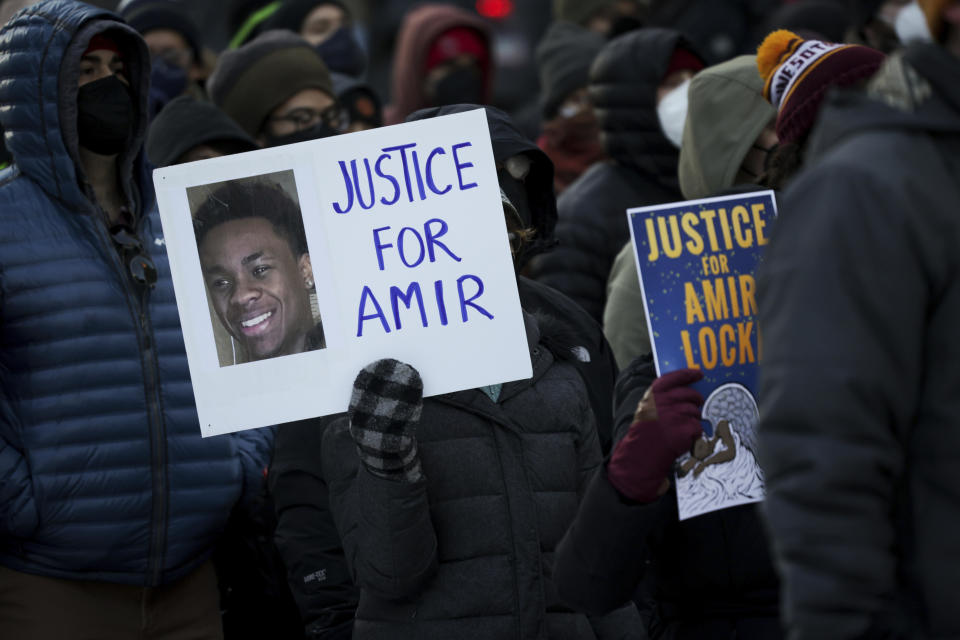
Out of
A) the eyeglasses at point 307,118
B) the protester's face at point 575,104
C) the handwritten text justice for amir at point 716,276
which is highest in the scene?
the eyeglasses at point 307,118

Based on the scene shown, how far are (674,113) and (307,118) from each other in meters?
1.45

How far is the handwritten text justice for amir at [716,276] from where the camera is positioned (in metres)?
2.57

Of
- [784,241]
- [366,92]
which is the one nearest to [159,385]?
[784,241]

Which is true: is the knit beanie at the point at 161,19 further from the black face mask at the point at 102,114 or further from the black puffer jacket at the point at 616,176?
the black face mask at the point at 102,114

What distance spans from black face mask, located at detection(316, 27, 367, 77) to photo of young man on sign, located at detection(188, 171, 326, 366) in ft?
13.2

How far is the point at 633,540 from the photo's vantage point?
98.7 inches

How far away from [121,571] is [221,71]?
2.55m

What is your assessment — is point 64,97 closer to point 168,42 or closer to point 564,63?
point 168,42

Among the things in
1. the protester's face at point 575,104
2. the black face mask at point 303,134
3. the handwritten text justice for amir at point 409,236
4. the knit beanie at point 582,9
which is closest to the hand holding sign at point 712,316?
the handwritten text justice for amir at point 409,236

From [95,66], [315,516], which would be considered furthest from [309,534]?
[95,66]

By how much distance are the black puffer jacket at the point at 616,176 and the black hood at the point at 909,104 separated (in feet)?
9.29

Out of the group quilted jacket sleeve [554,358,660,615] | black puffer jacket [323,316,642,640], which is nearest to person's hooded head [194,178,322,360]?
black puffer jacket [323,316,642,640]

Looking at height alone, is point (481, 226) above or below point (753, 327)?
above

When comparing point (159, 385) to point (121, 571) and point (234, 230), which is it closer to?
point (121, 571)
